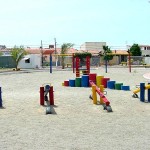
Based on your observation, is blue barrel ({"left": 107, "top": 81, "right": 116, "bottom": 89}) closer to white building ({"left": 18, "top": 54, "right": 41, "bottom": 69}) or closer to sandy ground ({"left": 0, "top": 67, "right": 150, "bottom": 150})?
sandy ground ({"left": 0, "top": 67, "right": 150, "bottom": 150})

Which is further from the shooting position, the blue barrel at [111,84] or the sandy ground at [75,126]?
the blue barrel at [111,84]

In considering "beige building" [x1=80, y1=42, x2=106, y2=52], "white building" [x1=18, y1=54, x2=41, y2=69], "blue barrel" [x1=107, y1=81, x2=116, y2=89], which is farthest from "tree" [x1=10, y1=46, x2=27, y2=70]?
"beige building" [x1=80, y1=42, x2=106, y2=52]

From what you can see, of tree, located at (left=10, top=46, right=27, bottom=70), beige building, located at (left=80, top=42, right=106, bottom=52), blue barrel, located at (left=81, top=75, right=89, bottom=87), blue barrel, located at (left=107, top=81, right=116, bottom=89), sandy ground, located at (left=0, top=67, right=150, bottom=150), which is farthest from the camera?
beige building, located at (left=80, top=42, right=106, bottom=52)

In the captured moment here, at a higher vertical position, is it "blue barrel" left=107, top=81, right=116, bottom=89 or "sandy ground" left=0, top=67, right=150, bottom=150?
"blue barrel" left=107, top=81, right=116, bottom=89

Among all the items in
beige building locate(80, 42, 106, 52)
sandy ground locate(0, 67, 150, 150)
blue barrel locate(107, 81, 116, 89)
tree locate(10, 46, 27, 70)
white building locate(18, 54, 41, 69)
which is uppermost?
beige building locate(80, 42, 106, 52)

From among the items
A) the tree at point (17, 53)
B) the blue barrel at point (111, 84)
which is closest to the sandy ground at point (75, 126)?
the blue barrel at point (111, 84)

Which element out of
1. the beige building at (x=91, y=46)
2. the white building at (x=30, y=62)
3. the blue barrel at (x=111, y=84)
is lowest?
the blue barrel at (x=111, y=84)

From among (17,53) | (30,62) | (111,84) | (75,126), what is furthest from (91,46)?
(75,126)

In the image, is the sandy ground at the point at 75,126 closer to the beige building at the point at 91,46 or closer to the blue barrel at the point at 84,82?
the blue barrel at the point at 84,82

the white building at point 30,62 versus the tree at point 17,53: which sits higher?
the tree at point 17,53

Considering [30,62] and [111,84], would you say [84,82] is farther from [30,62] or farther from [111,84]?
[30,62]

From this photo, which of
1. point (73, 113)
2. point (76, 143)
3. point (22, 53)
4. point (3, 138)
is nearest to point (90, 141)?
point (76, 143)

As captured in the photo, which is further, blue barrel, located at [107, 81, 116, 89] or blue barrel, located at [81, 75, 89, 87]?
blue barrel, located at [81, 75, 89, 87]

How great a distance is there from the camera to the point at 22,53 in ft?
144
